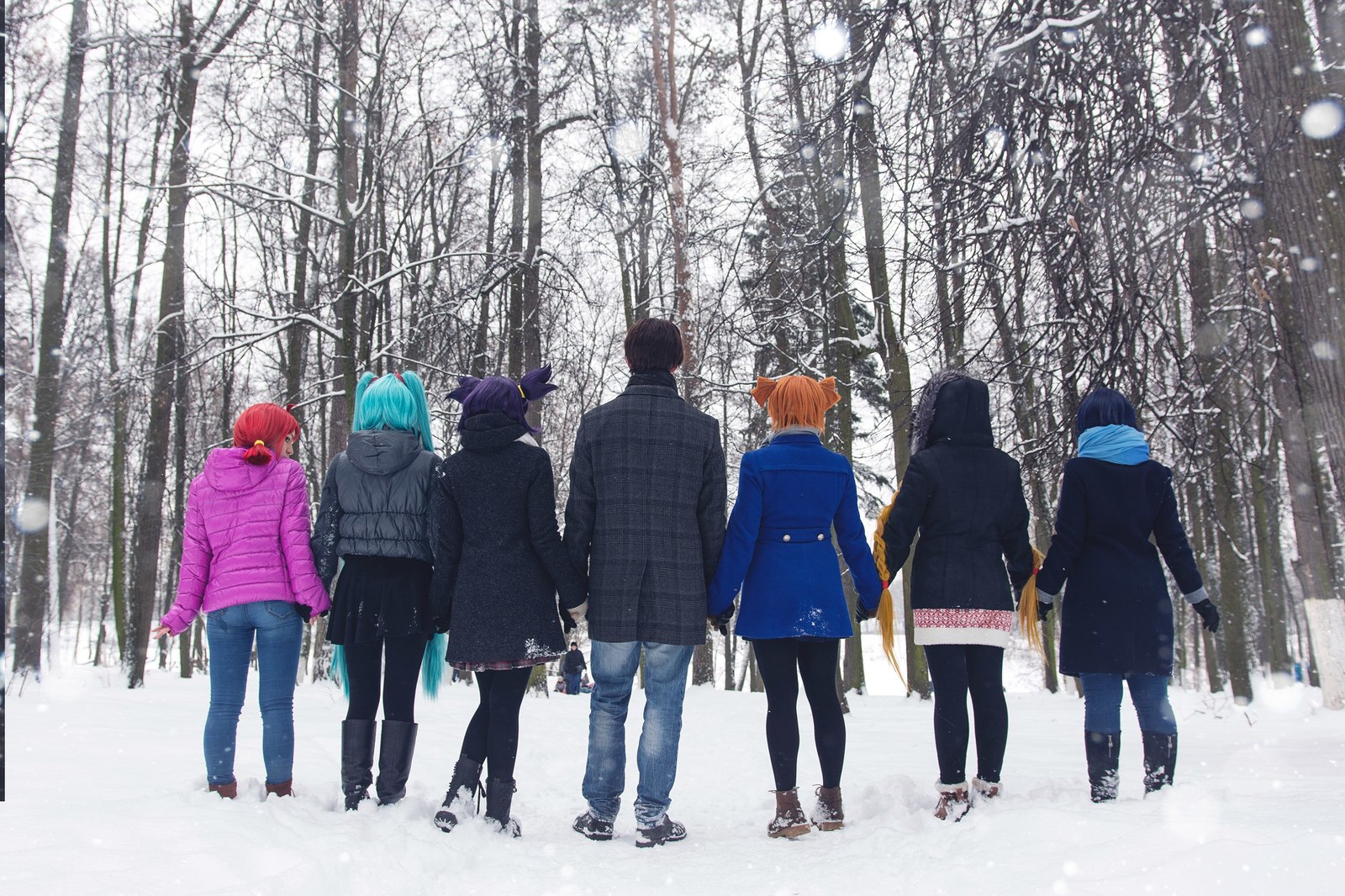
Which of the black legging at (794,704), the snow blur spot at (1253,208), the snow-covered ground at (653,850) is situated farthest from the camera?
the snow blur spot at (1253,208)

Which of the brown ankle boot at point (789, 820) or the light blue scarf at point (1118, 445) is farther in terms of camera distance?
the light blue scarf at point (1118, 445)

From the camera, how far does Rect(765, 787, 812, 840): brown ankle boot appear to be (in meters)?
3.76

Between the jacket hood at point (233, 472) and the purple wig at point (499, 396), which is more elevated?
the purple wig at point (499, 396)

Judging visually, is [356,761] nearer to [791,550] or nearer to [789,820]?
[789,820]

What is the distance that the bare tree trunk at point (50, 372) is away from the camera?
1147cm

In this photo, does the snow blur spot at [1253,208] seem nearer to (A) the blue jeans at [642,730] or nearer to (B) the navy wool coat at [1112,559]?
(B) the navy wool coat at [1112,559]

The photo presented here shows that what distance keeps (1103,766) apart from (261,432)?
3961mm

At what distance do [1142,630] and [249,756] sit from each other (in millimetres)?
4723

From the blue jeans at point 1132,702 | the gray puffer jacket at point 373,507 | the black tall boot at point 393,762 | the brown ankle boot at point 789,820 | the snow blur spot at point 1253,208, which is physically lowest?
the brown ankle boot at point 789,820

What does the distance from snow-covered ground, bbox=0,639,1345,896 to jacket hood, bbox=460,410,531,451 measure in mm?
1543

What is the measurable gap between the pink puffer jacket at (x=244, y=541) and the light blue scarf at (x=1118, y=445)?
3.51 m

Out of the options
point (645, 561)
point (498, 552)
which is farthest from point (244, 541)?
point (645, 561)

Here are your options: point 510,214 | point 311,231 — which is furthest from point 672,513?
point 311,231

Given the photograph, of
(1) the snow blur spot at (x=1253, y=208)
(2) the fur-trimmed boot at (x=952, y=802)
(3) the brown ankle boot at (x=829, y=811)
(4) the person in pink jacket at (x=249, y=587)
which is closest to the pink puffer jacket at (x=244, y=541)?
(4) the person in pink jacket at (x=249, y=587)
